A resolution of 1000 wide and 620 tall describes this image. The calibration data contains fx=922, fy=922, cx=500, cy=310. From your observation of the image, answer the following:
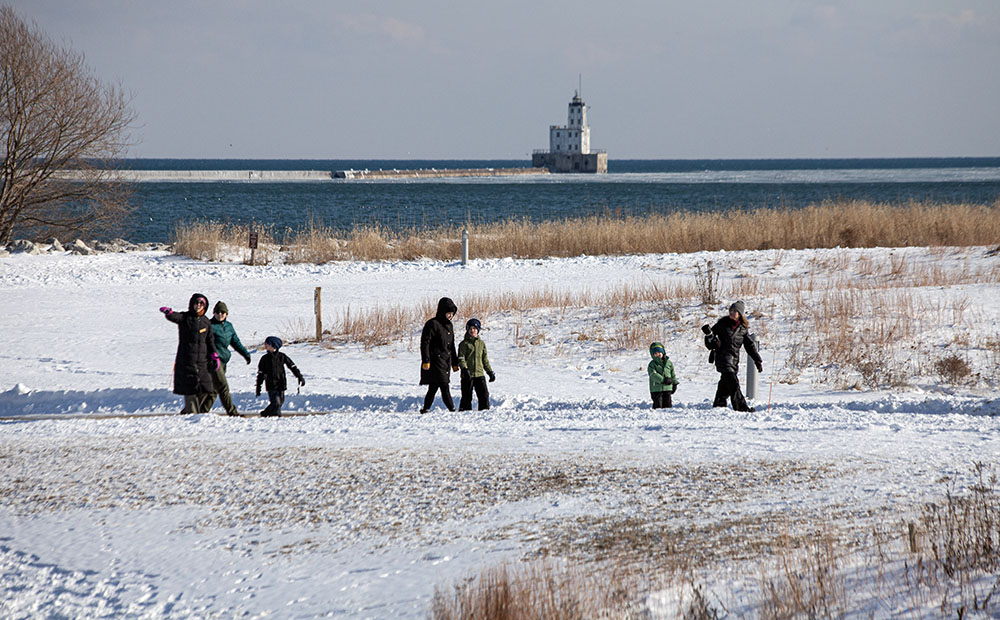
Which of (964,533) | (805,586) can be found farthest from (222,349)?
(964,533)

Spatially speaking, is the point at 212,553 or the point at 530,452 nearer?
the point at 212,553

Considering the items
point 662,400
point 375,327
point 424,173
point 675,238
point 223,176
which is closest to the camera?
point 662,400

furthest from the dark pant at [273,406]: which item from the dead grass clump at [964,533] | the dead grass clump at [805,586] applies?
the dead grass clump at [964,533]

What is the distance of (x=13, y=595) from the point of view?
5.24 meters

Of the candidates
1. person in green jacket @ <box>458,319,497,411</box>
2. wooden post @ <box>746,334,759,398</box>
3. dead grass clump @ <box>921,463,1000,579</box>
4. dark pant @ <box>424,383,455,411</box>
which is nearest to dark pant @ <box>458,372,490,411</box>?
person in green jacket @ <box>458,319,497,411</box>

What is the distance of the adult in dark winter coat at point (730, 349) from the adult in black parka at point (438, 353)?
282 centimetres

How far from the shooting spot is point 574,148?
16175 cm

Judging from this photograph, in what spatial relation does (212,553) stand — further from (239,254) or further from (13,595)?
(239,254)

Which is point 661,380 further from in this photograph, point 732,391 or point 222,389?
point 222,389

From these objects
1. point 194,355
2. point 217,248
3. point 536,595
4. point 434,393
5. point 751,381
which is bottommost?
point 536,595

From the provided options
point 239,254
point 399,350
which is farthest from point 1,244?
point 399,350

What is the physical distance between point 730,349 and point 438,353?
3.18m

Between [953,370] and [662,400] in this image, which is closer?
[662,400]

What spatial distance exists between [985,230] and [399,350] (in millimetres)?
19787
